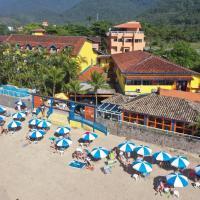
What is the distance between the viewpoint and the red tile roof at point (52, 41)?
53.9 m

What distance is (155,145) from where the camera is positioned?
30641 millimetres

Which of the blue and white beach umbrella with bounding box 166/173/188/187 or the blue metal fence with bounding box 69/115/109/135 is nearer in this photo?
the blue and white beach umbrella with bounding box 166/173/188/187

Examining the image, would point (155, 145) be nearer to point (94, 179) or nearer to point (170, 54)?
point (94, 179)

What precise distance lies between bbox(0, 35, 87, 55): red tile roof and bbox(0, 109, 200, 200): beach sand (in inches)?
1039

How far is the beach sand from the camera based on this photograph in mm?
23297

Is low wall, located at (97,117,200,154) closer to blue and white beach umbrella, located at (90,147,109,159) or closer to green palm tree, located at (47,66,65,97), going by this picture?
blue and white beach umbrella, located at (90,147,109,159)

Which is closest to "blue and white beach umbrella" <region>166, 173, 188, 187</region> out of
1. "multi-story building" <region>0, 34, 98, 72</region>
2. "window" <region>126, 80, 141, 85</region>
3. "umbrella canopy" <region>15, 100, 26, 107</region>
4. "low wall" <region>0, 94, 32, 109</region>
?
"window" <region>126, 80, 141, 85</region>

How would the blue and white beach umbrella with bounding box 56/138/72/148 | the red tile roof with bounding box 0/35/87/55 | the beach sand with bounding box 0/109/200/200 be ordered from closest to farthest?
the beach sand with bounding box 0/109/200/200, the blue and white beach umbrella with bounding box 56/138/72/148, the red tile roof with bounding box 0/35/87/55

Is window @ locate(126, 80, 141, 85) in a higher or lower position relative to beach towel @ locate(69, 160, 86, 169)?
higher

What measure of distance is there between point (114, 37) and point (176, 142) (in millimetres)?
40737

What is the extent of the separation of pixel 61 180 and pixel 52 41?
121ft

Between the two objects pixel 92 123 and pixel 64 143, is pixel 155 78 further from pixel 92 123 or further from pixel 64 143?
pixel 64 143

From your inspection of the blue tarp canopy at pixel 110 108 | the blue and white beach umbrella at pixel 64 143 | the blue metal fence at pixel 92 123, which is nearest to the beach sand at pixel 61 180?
the blue and white beach umbrella at pixel 64 143

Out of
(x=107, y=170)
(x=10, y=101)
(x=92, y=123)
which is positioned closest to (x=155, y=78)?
(x=92, y=123)
